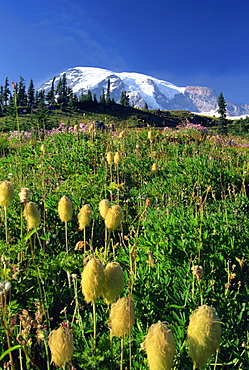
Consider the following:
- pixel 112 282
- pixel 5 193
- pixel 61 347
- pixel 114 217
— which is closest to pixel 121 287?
pixel 112 282

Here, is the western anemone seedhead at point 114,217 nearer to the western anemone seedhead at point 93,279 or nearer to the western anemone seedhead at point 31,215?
the western anemone seedhead at point 31,215

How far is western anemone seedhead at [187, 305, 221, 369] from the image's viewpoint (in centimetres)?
88

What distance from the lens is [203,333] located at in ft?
2.89

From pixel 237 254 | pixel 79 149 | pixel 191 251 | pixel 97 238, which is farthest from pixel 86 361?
pixel 79 149

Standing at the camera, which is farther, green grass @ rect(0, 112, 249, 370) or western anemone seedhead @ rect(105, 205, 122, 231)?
western anemone seedhead @ rect(105, 205, 122, 231)

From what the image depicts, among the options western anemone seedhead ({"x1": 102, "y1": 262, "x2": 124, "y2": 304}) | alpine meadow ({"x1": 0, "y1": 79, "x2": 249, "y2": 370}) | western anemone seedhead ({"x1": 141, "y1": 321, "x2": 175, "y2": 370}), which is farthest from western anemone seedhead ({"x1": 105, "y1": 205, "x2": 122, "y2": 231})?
western anemone seedhead ({"x1": 141, "y1": 321, "x2": 175, "y2": 370})

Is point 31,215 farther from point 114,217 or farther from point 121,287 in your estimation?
point 121,287

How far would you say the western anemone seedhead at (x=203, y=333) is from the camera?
2.89 feet

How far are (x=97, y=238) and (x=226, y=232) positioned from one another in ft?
4.65

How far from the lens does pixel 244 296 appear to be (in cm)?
206

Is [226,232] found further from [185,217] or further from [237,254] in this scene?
[185,217]

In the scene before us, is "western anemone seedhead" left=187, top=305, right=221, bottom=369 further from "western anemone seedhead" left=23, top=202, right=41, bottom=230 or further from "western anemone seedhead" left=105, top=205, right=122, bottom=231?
"western anemone seedhead" left=23, top=202, right=41, bottom=230

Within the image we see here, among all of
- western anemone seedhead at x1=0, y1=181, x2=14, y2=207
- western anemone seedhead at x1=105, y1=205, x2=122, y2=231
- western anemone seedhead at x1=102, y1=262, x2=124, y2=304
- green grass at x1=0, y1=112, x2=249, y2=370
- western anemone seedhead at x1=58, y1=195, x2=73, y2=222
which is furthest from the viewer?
western anemone seedhead at x1=58, y1=195, x2=73, y2=222

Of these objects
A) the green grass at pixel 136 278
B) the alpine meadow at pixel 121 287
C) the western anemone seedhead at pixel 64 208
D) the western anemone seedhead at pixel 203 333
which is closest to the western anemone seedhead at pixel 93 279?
the alpine meadow at pixel 121 287
